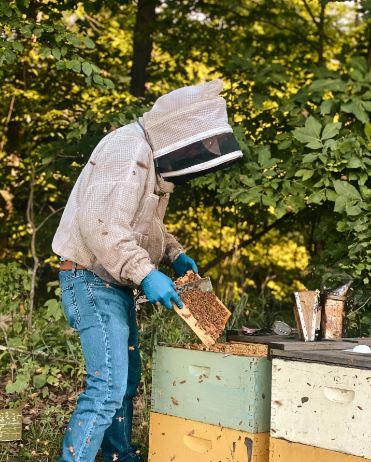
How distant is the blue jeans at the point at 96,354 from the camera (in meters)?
2.93

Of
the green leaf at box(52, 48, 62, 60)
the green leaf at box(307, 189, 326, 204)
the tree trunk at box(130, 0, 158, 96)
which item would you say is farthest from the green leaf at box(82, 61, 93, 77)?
the tree trunk at box(130, 0, 158, 96)

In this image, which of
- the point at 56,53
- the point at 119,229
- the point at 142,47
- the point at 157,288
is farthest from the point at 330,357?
the point at 142,47

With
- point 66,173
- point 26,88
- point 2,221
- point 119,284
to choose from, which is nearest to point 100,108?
point 66,173

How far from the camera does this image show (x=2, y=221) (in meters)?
7.56

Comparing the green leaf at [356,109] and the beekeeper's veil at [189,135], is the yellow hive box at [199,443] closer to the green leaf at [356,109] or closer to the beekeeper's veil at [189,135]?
the beekeeper's veil at [189,135]

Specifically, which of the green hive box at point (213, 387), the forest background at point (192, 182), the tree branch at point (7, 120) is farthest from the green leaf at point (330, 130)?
the tree branch at point (7, 120)

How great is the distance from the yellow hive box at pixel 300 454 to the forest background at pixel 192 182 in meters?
1.42

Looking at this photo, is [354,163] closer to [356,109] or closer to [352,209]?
[352,209]

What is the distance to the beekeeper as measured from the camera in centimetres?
287

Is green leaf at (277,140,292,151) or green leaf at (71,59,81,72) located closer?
green leaf at (71,59,81,72)

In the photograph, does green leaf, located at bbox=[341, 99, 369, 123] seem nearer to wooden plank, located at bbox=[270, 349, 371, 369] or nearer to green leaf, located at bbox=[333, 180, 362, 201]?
green leaf, located at bbox=[333, 180, 362, 201]

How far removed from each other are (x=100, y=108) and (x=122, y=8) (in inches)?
114

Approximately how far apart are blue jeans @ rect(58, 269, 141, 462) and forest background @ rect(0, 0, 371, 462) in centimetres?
96

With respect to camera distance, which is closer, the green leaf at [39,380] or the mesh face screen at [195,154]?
the mesh face screen at [195,154]
